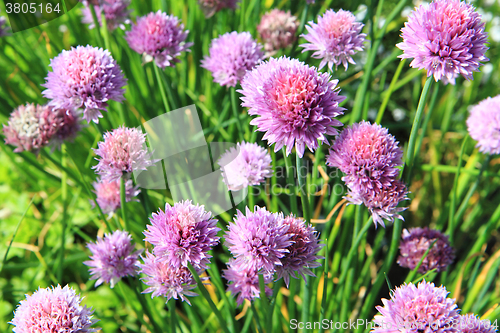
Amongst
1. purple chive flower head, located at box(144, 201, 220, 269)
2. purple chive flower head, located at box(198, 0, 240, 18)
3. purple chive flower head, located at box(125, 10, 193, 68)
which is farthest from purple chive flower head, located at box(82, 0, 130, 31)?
purple chive flower head, located at box(144, 201, 220, 269)

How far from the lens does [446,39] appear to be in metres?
0.92

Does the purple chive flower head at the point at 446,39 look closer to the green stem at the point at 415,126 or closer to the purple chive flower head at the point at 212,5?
the green stem at the point at 415,126

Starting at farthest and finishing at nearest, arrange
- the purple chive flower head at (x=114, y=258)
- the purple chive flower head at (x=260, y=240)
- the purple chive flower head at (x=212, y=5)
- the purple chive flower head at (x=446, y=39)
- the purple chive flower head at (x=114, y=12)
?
the purple chive flower head at (x=212, y=5), the purple chive flower head at (x=114, y=12), the purple chive flower head at (x=114, y=258), the purple chive flower head at (x=446, y=39), the purple chive flower head at (x=260, y=240)

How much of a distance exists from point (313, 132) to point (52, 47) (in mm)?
1466

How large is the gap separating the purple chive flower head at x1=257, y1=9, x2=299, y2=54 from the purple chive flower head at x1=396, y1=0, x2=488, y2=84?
2.09 ft

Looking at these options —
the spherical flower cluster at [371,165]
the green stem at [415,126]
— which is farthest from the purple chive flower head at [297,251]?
the green stem at [415,126]

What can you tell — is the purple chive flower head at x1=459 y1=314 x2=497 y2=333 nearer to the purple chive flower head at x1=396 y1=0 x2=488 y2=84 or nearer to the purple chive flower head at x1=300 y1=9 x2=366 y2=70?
the purple chive flower head at x1=396 y1=0 x2=488 y2=84

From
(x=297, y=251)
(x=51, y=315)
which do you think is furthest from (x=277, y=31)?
(x=51, y=315)

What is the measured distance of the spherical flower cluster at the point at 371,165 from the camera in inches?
36.5

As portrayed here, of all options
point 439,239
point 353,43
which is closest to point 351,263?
point 439,239

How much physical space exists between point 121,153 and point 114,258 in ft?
1.06

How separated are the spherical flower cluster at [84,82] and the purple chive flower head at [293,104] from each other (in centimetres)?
48

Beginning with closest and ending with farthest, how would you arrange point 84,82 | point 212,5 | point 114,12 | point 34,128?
point 84,82 < point 34,128 < point 114,12 < point 212,5

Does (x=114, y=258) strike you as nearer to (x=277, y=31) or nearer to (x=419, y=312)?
(x=419, y=312)
